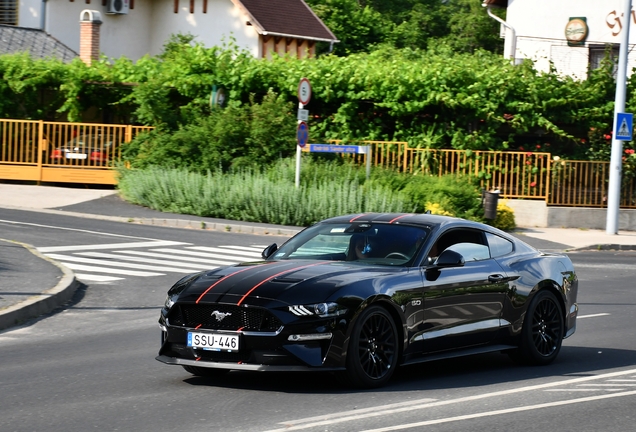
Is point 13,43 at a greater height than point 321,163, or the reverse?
point 13,43

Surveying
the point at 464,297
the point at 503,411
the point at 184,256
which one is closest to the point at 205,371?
the point at 464,297

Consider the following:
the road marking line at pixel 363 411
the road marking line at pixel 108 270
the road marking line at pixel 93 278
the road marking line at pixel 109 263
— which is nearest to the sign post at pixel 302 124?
the road marking line at pixel 109 263

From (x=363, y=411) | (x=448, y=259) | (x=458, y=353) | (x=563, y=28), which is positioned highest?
(x=563, y=28)

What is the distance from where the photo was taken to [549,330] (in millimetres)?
10234

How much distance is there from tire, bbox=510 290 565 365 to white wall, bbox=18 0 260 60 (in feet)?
124

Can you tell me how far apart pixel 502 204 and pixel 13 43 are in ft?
77.4

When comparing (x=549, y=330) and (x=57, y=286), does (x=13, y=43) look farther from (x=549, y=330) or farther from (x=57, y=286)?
(x=549, y=330)

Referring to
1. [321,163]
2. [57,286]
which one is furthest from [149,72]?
[57,286]

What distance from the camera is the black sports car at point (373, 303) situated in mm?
7957

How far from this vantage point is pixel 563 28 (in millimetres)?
39656

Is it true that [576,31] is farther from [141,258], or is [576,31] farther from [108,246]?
[141,258]

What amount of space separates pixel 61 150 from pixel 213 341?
25306 mm

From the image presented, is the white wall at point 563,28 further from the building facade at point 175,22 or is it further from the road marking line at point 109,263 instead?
the road marking line at point 109,263

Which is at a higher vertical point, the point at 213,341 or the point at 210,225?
the point at 213,341
